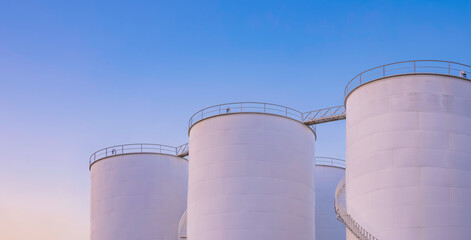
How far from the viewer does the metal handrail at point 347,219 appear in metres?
26.4

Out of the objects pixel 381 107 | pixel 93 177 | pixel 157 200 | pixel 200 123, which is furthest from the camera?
pixel 93 177

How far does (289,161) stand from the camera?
32531mm

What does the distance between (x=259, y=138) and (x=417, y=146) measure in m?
8.81

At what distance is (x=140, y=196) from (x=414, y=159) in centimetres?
2073

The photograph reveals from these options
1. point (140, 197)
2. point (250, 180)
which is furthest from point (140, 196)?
point (250, 180)

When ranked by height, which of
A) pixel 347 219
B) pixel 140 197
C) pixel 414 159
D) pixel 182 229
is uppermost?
pixel 414 159

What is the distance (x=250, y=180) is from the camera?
3148cm

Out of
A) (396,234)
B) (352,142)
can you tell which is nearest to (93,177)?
(352,142)

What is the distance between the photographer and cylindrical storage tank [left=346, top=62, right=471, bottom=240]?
82.1ft

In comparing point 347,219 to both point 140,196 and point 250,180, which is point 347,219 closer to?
point 250,180

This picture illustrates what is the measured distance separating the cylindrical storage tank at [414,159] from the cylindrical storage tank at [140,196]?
55.4 feet

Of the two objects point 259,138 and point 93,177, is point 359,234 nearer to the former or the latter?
point 259,138

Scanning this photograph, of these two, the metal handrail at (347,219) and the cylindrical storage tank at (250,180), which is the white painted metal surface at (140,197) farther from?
the metal handrail at (347,219)

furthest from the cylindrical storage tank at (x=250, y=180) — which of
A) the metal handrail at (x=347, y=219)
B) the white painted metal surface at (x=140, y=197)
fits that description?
the white painted metal surface at (x=140, y=197)
